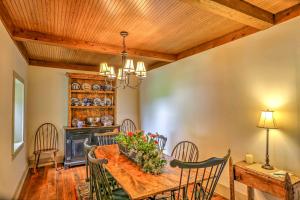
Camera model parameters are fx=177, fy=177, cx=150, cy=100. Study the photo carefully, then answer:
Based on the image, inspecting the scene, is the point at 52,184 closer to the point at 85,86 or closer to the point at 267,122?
the point at 85,86

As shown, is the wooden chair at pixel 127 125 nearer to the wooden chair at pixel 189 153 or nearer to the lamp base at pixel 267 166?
the wooden chair at pixel 189 153

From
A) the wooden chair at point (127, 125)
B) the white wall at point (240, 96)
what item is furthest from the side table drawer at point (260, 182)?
the wooden chair at point (127, 125)

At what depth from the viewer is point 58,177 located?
368 cm

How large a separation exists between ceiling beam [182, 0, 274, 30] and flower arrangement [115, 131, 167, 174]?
1601 mm

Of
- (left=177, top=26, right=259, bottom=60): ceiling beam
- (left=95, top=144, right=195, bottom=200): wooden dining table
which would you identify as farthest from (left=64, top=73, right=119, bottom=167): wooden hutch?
(left=177, top=26, right=259, bottom=60): ceiling beam

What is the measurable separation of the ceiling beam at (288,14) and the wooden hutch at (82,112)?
4015mm

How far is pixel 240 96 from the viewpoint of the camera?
2.73m

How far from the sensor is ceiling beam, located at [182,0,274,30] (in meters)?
1.83

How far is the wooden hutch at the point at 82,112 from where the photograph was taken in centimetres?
425

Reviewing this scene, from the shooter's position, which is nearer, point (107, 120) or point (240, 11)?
point (240, 11)

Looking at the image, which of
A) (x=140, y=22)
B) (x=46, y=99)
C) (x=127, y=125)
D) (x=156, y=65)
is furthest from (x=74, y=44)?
(x=127, y=125)

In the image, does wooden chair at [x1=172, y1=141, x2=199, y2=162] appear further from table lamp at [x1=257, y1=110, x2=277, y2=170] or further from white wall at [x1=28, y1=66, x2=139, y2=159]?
white wall at [x1=28, y1=66, x2=139, y2=159]

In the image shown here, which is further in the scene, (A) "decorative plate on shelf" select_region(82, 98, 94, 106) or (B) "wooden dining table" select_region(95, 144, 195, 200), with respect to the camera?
(A) "decorative plate on shelf" select_region(82, 98, 94, 106)

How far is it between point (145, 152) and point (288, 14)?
2.42 meters
